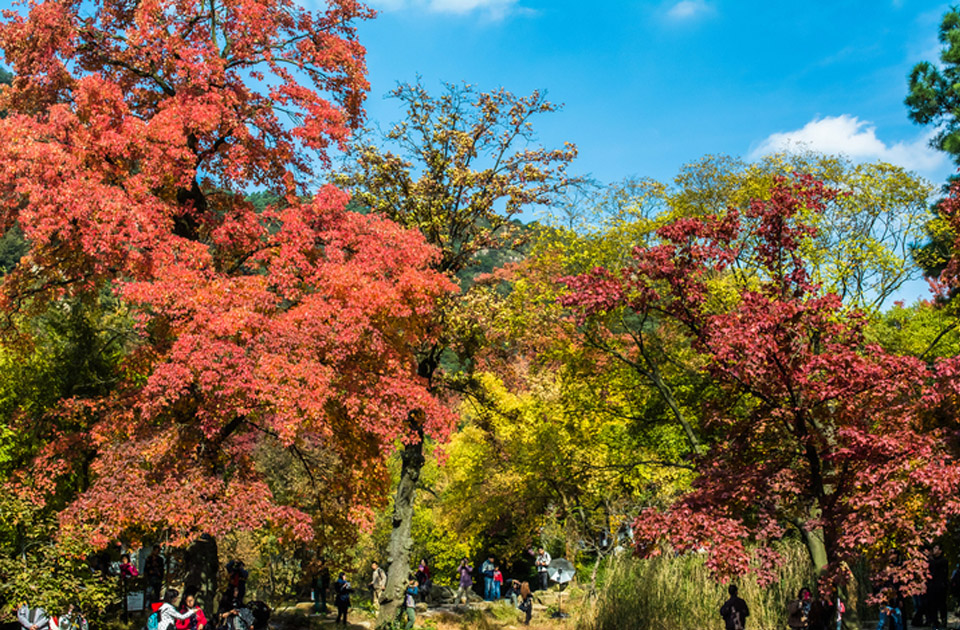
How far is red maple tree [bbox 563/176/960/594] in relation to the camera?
7785 millimetres

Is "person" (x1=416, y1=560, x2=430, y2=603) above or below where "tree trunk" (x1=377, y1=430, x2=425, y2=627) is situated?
below

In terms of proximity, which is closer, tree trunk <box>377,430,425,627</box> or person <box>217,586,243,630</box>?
person <box>217,586,243,630</box>

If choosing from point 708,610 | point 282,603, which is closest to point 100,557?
point 282,603

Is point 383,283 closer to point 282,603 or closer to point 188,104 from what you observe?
point 188,104

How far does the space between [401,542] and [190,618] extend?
19.0 feet

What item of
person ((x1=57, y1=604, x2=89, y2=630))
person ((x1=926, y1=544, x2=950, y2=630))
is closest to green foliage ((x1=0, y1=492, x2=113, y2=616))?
person ((x1=57, y1=604, x2=89, y2=630))

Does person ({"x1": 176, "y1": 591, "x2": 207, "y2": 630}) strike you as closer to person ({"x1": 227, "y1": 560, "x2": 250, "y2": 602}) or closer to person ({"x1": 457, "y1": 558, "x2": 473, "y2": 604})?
person ({"x1": 227, "y1": 560, "x2": 250, "y2": 602})

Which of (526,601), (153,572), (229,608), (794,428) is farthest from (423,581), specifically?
(794,428)

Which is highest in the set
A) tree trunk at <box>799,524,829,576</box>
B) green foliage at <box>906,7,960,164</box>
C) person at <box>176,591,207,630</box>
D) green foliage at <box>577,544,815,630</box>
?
green foliage at <box>906,7,960,164</box>

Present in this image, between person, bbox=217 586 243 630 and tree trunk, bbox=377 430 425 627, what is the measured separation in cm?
314

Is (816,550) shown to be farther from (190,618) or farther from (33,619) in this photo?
(33,619)

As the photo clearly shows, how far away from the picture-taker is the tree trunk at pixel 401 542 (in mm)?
15617

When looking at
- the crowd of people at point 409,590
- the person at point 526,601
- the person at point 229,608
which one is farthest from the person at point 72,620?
the person at point 526,601

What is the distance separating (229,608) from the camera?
13000 mm
